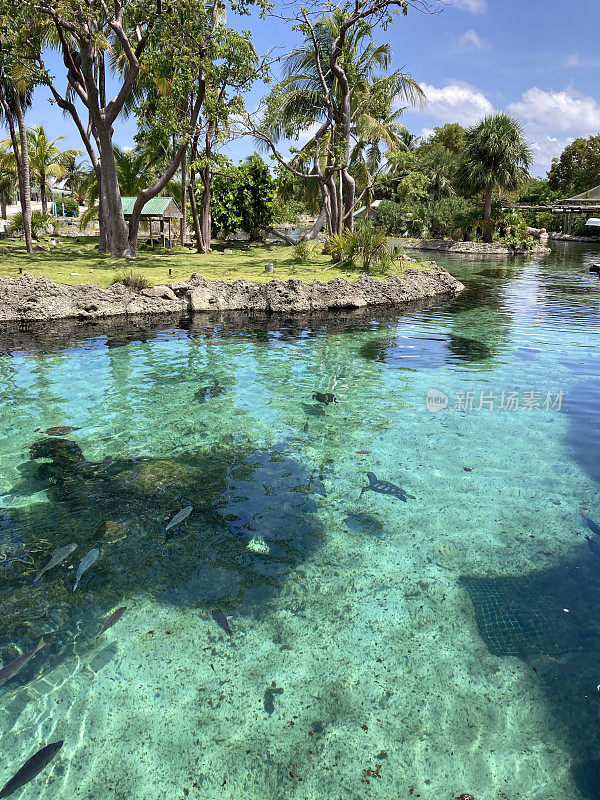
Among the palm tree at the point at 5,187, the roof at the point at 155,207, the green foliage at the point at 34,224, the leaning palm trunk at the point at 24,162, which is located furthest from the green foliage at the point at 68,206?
the leaning palm trunk at the point at 24,162

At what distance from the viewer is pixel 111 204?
1900cm

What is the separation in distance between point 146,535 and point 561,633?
135 inches

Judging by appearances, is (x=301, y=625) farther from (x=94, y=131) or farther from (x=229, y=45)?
(x=94, y=131)

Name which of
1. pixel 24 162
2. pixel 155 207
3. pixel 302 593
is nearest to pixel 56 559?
pixel 302 593

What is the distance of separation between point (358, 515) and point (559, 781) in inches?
106

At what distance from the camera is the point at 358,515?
516cm

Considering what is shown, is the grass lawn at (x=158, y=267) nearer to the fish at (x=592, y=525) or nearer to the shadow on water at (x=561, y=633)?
the fish at (x=592, y=525)

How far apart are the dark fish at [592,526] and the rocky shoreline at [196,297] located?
11.4 meters

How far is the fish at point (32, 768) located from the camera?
8.40 ft

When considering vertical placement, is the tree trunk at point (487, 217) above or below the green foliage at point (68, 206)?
below

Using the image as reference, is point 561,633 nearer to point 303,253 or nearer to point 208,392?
point 208,392

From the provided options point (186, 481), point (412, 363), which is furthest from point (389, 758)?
point (412, 363)

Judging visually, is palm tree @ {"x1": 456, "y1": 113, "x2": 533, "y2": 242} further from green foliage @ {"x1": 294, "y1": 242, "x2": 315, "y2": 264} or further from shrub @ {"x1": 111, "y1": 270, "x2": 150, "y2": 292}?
shrub @ {"x1": 111, "y1": 270, "x2": 150, "y2": 292}

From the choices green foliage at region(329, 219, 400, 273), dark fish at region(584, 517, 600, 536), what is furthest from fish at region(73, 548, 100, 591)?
green foliage at region(329, 219, 400, 273)
